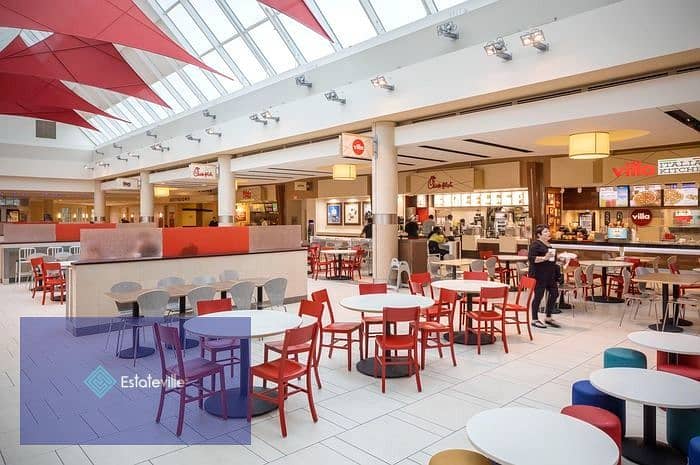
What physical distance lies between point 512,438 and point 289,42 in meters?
10.3

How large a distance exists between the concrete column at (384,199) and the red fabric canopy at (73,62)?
Result: 5.20 metres

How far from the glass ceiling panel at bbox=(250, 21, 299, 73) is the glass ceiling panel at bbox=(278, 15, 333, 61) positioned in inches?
16.4

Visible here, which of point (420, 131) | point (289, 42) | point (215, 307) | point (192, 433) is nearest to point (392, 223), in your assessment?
point (420, 131)

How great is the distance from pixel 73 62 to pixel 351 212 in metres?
11.4

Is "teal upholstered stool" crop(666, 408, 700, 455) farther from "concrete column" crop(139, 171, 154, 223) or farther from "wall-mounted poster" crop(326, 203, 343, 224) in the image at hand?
"concrete column" crop(139, 171, 154, 223)

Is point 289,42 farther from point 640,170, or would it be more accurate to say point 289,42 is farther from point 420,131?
point 640,170

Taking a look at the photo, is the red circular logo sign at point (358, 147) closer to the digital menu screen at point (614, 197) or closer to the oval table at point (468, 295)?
the oval table at point (468, 295)

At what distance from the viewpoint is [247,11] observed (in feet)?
34.5

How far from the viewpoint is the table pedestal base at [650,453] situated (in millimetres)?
3072

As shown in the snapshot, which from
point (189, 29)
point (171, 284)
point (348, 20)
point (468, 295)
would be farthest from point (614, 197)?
point (189, 29)

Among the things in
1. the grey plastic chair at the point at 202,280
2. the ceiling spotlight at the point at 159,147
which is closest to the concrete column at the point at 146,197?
the ceiling spotlight at the point at 159,147

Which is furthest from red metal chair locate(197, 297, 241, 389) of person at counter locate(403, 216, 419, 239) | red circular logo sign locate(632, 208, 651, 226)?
red circular logo sign locate(632, 208, 651, 226)

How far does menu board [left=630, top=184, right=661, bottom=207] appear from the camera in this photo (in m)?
12.1

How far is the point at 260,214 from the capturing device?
23.5m
